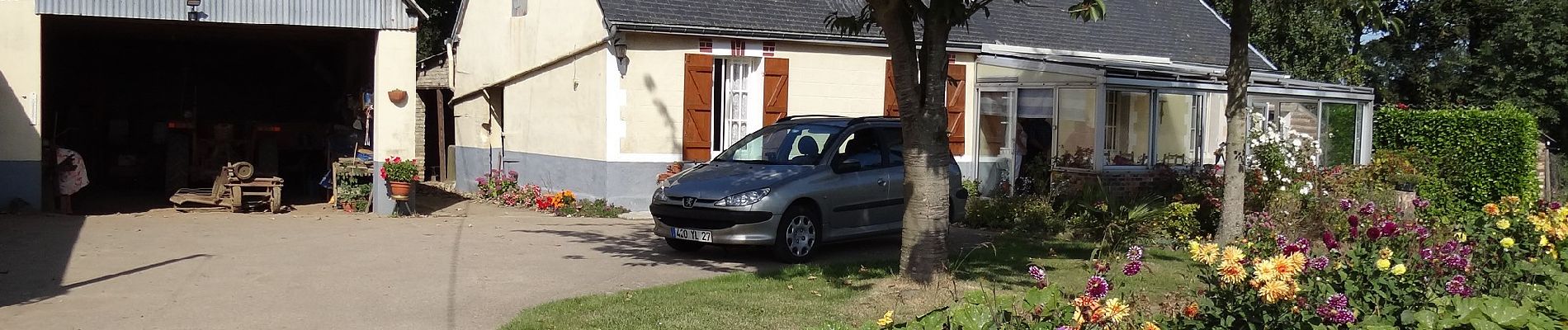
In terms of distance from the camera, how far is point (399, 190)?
A: 49.2ft

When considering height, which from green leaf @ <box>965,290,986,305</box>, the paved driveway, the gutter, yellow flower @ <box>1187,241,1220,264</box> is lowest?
the paved driveway

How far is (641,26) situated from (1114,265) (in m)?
7.47

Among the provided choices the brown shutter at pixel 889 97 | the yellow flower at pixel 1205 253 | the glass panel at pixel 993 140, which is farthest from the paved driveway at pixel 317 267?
the glass panel at pixel 993 140

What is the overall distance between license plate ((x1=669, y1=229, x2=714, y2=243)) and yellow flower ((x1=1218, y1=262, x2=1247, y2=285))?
595 centimetres

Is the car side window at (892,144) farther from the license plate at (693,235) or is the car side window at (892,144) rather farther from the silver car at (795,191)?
the license plate at (693,235)

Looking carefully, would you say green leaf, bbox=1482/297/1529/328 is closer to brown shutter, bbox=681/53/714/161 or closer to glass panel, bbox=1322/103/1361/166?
brown shutter, bbox=681/53/714/161

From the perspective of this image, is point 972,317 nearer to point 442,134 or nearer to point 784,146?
point 784,146

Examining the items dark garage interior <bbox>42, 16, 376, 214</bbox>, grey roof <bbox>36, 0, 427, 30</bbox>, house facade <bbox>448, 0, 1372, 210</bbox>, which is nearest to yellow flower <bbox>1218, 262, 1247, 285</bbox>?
house facade <bbox>448, 0, 1372, 210</bbox>

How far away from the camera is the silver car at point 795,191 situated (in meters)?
10.4

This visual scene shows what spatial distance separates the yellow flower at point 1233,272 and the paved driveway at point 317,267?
4.35m

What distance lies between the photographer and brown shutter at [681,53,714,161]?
1588cm

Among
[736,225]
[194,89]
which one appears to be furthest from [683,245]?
[194,89]

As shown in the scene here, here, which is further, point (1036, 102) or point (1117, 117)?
point (1036, 102)

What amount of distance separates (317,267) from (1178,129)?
1119 cm
